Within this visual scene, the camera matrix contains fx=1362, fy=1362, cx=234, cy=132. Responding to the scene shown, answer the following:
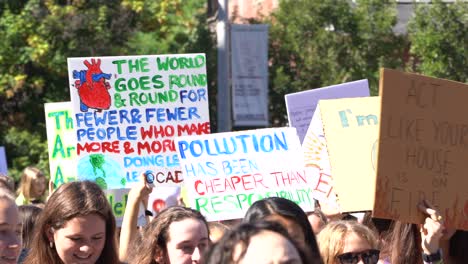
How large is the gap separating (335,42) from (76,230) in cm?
1997

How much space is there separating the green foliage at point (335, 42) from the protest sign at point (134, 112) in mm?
15194

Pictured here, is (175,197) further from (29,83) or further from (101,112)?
(29,83)

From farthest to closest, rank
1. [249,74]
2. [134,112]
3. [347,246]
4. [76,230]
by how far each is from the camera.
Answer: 1. [249,74]
2. [134,112]
3. [347,246]
4. [76,230]

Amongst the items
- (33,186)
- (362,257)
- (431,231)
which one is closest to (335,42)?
(33,186)

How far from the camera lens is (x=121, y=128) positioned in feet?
29.5

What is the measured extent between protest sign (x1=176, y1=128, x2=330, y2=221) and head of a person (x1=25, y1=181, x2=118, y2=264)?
92.5 inches

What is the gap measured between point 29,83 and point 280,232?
20.1 metres

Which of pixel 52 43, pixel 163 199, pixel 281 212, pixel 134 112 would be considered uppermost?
pixel 52 43

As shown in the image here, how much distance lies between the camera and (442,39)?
2267cm

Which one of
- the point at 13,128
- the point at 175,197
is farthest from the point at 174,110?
the point at 13,128

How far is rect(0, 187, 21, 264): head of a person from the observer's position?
5418 millimetres

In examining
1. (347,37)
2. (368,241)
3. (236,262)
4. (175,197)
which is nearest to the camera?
(236,262)

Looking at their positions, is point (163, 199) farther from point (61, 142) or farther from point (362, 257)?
point (362, 257)

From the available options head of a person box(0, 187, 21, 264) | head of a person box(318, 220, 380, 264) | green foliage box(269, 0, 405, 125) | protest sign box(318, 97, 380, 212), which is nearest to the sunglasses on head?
head of a person box(318, 220, 380, 264)
